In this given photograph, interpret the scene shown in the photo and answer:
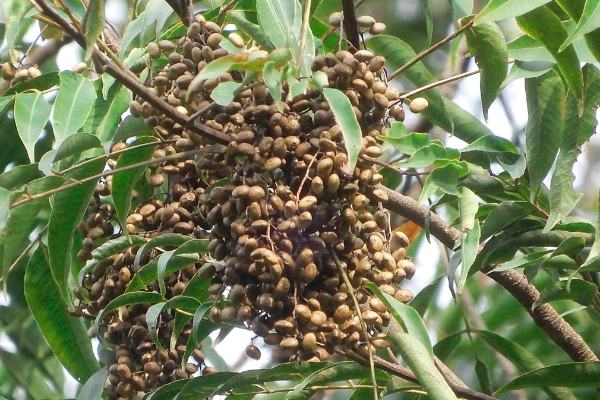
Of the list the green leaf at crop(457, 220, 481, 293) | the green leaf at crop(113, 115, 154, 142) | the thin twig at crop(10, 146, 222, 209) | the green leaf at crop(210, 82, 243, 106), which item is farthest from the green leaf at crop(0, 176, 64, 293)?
the green leaf at crop(457, 220, 481, 293)

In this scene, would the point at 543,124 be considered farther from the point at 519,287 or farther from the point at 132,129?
the point at 132,129

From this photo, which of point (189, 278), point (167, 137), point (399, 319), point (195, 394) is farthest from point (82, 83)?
point (399, 319)

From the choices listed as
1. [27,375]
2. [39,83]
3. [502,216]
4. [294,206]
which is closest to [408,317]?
[294,206]

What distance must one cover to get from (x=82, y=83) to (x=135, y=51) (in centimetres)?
21

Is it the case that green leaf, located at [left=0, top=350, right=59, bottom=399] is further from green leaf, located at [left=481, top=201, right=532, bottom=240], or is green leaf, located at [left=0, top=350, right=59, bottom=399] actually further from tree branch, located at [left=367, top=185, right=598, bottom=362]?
green leaf, located at [left=481, top=201, right=532, bottom=240]

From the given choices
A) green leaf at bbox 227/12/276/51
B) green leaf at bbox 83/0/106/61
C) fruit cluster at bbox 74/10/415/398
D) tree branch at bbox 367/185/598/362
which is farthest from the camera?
tree branch at bbox 367/185/598/362

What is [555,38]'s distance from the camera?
1.21 meters

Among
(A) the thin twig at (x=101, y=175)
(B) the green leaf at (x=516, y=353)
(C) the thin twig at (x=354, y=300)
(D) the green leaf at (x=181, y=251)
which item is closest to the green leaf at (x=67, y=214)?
(A) the thin twig at (x=101, y=175)

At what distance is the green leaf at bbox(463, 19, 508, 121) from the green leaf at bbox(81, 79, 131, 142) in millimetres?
608

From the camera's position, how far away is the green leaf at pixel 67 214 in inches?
53.0

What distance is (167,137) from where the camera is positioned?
1.37 metres

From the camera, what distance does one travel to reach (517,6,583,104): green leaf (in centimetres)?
120

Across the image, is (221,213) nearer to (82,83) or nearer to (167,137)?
(167,137)

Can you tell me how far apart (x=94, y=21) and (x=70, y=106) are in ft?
1.18
